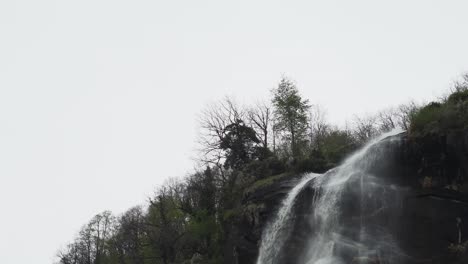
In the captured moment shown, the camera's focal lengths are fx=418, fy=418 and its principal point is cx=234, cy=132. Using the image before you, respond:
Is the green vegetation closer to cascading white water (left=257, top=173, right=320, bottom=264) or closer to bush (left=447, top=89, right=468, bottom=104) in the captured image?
bush (left=447, top=89, right=468, bottom=104)

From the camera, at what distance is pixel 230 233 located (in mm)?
31344

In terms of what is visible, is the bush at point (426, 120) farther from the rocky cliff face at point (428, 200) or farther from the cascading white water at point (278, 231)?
the cascading white water at point (278, 231)

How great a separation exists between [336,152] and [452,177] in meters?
11.5

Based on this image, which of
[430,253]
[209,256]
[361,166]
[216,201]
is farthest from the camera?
[216,201]

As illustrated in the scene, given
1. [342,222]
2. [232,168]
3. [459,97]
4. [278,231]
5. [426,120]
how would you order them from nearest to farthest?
1. [426,120]
2. [342,222]
3. [459,97]
4. [278,231]
5. [232,168]

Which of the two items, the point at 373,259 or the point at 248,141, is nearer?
the point at 373,259

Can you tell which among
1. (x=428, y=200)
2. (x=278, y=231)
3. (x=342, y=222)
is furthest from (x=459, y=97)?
(x=278, y=231)

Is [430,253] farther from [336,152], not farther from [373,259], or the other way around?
[336,152]

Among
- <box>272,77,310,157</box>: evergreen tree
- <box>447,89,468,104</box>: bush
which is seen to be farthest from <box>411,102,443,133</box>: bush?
<box>272,77,310,157</box>: evergreen tree

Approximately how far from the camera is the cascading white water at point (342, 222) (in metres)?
19.8

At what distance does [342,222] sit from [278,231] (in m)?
5.08

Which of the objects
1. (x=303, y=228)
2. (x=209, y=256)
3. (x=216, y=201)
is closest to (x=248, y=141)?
(x=216, y=201)

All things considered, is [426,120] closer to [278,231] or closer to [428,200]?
[428,200]

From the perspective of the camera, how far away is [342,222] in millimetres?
21734
